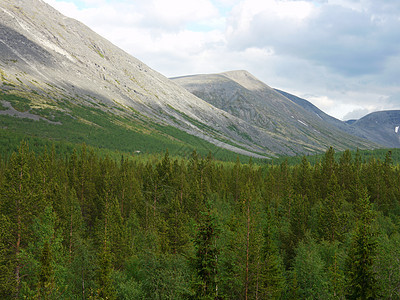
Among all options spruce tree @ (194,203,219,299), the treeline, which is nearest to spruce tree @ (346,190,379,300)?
the treeline

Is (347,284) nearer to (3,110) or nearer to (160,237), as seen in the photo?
(160,237)

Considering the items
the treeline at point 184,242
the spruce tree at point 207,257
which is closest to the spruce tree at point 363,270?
the treeline at point 184,242

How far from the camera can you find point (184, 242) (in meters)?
43.7

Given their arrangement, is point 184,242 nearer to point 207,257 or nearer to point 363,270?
point 207,257

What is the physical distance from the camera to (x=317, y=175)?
258 feet

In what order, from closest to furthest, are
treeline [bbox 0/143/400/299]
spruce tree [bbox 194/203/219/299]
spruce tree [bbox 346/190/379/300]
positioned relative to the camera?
spruce tree [bbox 194/203/219/299]
spruce tree [bbox 346/190/379/300]
treeline [bbox 0/143/400/299]

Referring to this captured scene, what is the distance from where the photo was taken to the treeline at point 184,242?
24.4 m

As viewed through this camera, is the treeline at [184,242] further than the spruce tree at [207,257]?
Yes

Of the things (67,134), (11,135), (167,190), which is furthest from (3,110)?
(167,190)

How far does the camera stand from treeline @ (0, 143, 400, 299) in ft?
80.0

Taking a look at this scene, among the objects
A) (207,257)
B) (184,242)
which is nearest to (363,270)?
(207,257)

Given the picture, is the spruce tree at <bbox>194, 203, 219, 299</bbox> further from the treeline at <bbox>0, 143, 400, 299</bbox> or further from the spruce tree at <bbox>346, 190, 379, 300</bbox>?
the spruce tree at <bbox>346, 190, 379, 300</bbox>

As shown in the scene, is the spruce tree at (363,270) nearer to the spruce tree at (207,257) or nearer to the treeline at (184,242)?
the treeline at (184,242)

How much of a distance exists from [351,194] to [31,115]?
182596 millimetres
